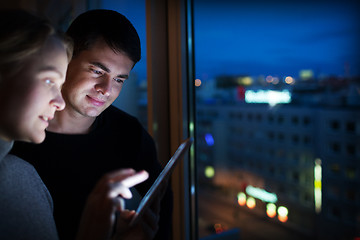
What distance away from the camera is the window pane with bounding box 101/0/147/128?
716 millimetres

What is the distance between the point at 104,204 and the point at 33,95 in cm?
25

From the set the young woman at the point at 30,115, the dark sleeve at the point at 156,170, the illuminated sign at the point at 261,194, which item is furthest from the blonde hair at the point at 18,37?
the illuminated sign at the point at 261,194

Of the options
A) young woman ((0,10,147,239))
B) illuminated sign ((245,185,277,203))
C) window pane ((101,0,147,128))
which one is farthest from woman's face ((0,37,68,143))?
illuminated sign ((245,185,277,203))

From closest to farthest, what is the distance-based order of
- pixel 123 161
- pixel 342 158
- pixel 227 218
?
pixel 123 161 → pixel 342 158 → pixel 227 218

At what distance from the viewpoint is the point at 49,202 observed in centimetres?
59

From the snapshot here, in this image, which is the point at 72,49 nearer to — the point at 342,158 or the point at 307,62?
the point at 342,158

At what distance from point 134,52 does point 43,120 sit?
0.30 meters

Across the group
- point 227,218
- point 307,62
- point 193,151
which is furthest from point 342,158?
point 193,151

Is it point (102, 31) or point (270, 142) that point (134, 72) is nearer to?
point (102, 31)

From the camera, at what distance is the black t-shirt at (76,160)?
0.62 metres

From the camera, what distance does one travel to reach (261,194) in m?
25.9

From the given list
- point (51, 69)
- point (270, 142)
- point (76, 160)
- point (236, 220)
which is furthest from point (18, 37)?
point (270, 142)

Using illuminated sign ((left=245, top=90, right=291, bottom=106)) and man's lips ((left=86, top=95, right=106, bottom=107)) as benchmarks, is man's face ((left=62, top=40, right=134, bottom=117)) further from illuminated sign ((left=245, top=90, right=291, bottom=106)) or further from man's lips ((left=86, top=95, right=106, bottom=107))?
illuminated sign ((left=245, top=90, right=291, bottom=106))

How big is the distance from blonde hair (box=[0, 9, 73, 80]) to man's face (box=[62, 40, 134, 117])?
0.12 metres
